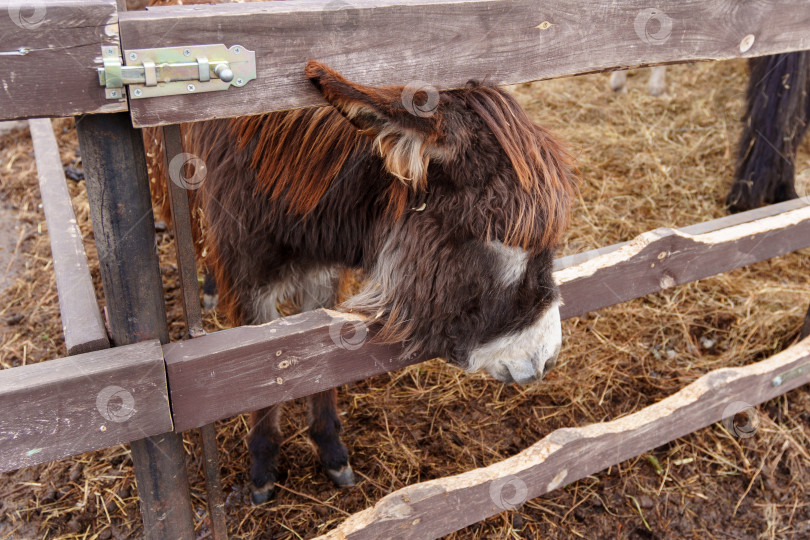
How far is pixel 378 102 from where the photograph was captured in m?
1.35

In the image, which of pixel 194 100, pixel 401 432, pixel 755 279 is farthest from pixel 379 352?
pixel 755 279

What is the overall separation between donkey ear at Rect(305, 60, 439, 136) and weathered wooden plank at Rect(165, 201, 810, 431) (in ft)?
1.97

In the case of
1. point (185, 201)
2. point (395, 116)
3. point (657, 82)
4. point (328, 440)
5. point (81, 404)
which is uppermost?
point (395, 116)

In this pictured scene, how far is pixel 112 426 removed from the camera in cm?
147

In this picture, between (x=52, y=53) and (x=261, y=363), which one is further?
(x=261, y=363)

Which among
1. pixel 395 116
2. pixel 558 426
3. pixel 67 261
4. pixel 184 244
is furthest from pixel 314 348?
pixel 558 426

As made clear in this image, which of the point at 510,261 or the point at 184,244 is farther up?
the point at 184,244

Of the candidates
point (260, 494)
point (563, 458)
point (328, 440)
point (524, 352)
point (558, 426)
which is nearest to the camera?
point (524, 352)

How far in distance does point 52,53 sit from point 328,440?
2064mm

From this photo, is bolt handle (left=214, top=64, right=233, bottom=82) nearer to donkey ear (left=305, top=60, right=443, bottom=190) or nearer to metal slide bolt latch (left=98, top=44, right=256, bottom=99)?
metal slide bolt latch (left=98, top=44, right=256, bottom=99)

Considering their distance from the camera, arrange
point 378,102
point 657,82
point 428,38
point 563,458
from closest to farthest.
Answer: point 378,102 < point 428,38 < point 563,458 < point 657,82

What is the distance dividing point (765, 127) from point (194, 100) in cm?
470

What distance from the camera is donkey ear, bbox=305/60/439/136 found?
4.27 feet

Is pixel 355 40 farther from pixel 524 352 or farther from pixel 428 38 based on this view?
pixel 524 352
